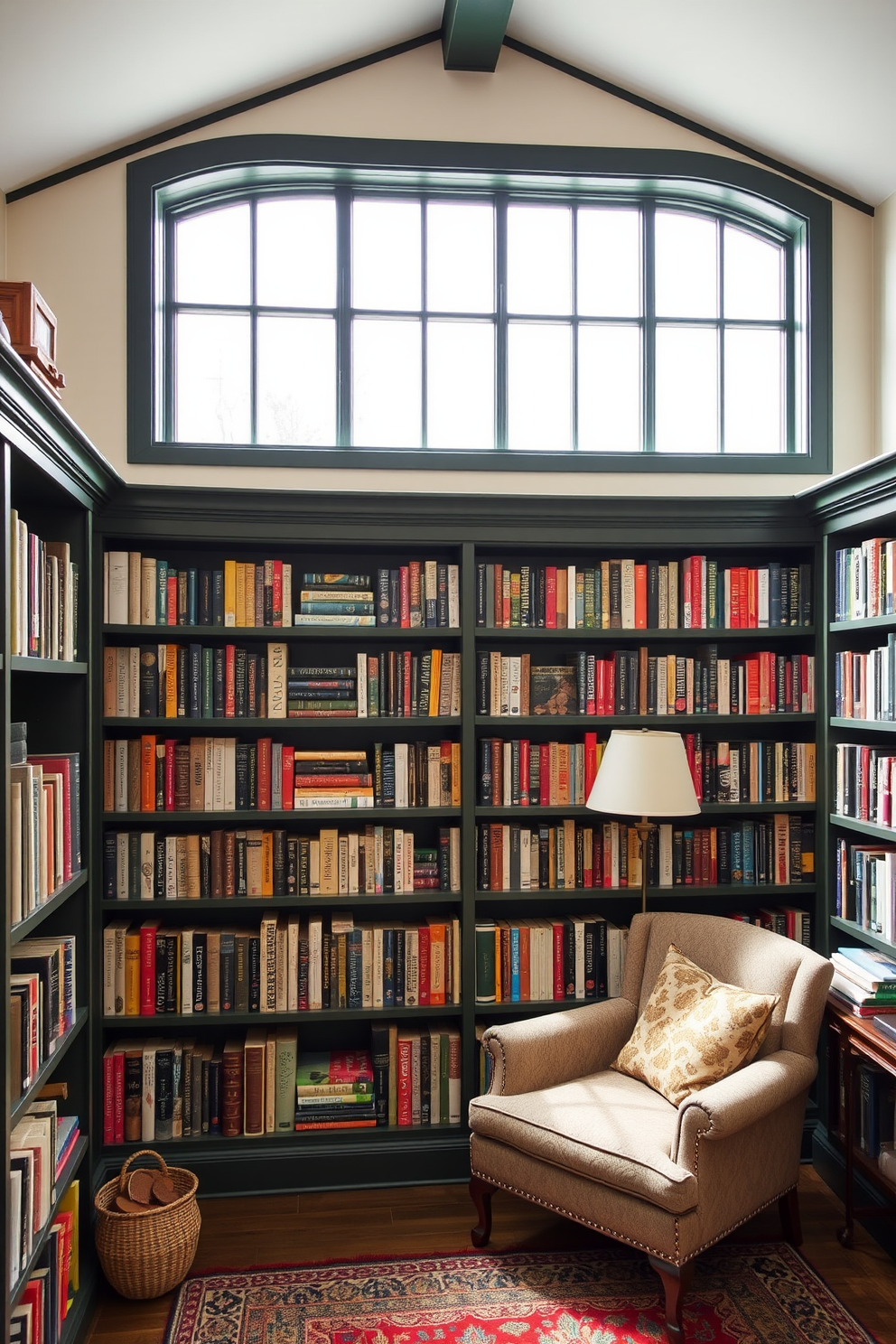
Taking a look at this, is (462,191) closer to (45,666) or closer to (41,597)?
(41,597)

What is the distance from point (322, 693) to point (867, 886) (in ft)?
6.40

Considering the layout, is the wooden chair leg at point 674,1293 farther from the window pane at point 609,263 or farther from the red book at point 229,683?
the window pane at point 609,263

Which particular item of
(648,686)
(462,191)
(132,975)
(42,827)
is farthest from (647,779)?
(462,191)

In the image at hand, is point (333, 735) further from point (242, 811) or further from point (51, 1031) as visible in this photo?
point (51, 1031)

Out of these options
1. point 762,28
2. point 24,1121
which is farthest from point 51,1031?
point 762,28

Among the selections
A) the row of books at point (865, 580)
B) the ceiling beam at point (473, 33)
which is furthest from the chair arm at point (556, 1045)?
the ceiling beam at point (473, 33)

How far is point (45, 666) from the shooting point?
232 centimetres

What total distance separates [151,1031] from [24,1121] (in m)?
1.10

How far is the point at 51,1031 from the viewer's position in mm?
2383

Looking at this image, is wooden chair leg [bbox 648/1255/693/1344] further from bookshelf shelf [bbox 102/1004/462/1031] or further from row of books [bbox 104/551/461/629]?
row of books [bbox 104/551/461/629]

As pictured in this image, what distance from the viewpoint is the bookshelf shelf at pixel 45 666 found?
2096 mm

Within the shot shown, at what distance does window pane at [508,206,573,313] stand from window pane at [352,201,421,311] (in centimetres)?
37

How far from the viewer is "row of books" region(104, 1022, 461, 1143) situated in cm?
316

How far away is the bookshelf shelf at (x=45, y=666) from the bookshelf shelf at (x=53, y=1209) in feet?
4.20
